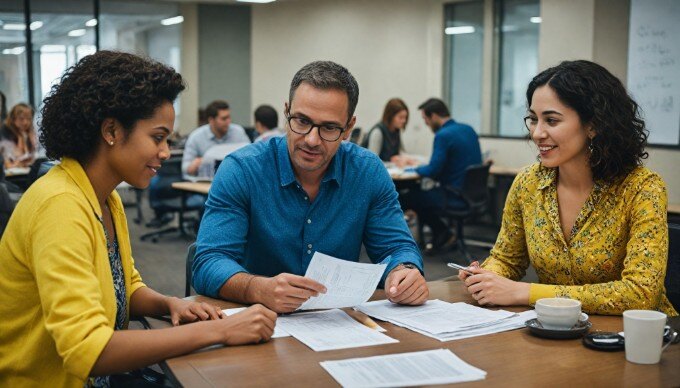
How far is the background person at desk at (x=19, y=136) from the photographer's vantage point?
7.44 metres

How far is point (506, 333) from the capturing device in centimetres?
182

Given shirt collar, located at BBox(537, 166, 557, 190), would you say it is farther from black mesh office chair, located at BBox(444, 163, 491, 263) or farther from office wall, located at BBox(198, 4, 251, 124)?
office wall, located at BBox(198, 4, 251, 124)

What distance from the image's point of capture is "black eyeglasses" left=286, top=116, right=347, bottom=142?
7.42 ft

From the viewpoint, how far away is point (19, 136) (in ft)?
25.0

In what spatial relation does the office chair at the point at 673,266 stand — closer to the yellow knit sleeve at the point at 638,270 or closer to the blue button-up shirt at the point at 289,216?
the yellow knit sleeve at the point at 638,270

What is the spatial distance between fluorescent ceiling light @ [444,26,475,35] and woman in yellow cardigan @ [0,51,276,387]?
7486 millimetres

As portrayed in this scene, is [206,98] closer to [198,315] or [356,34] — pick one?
[356,34]

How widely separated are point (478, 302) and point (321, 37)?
9282 millimetres

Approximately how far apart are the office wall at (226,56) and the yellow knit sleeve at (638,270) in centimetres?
1040

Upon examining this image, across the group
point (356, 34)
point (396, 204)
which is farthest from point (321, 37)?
point (396, 204)

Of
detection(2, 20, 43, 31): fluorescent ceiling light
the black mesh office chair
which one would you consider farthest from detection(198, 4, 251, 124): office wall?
the black mesh office chair

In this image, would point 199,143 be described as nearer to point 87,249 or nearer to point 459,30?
point 459,30

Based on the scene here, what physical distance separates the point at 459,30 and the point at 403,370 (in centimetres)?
802

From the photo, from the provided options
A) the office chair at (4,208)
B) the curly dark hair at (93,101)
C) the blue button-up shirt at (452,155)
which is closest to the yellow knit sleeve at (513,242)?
the curly dark hair at (93,101)
